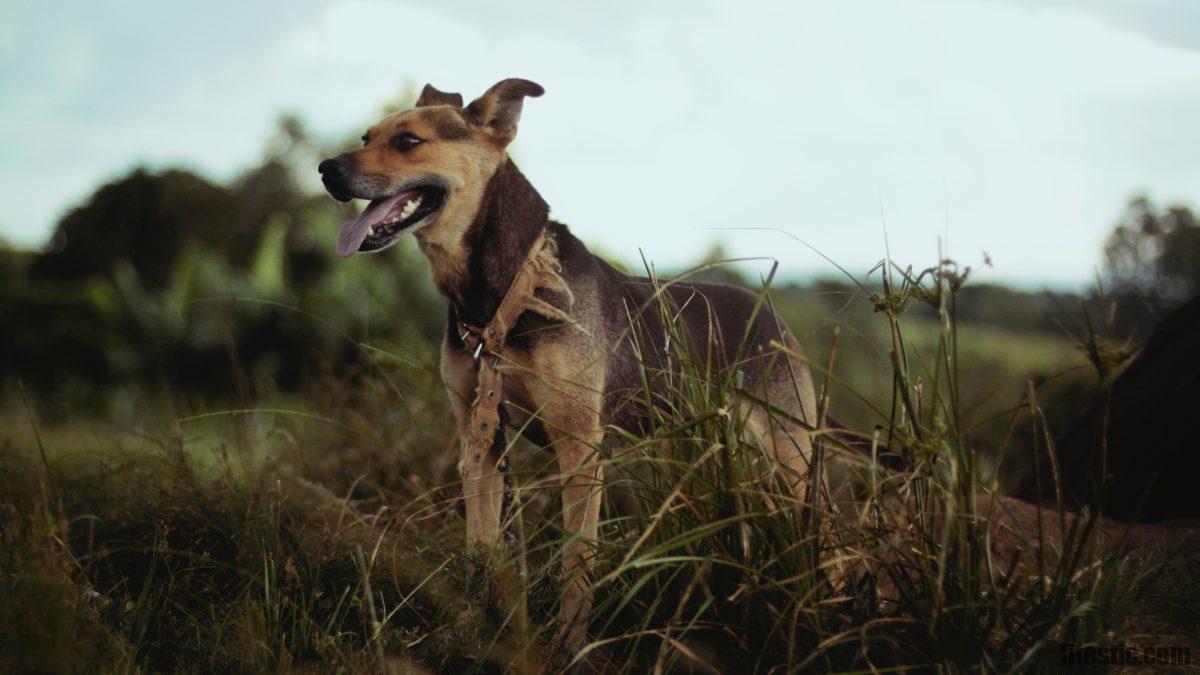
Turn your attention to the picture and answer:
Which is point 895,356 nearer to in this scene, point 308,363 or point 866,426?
point 866,426

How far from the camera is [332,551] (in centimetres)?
405

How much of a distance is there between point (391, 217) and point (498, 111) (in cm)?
72

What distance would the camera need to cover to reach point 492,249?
13.4 ft

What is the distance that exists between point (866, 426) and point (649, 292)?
19.3 ft

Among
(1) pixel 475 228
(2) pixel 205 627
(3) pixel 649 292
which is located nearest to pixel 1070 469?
(3) pixel 649 292

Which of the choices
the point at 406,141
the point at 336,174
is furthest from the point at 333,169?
the point at 406,141

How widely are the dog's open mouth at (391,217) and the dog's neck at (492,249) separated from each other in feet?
0.70

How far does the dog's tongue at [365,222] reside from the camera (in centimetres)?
388

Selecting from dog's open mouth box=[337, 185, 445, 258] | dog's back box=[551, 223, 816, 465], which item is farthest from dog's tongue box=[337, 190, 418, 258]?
dog's back box=[551, 223, 816, 465]

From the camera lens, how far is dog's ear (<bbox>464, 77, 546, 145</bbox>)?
4312mm

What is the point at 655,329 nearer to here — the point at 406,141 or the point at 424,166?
the point at 424,166

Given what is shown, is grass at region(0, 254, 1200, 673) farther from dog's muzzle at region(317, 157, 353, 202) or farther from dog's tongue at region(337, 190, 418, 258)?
dog's muzzle at region(317, 157, 353, 202)

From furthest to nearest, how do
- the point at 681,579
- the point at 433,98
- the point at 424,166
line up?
the point at 433,98, the point at 424,166, the point at 681,579

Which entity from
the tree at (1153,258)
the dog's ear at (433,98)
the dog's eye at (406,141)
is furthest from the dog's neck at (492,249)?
the tree at (1153,258)
